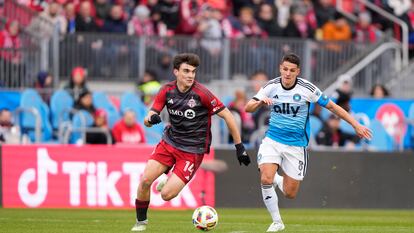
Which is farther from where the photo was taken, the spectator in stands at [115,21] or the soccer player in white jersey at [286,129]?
the spectator in stands at [115,21]

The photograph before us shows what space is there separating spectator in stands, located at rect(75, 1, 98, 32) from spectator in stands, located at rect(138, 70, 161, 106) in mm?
2352

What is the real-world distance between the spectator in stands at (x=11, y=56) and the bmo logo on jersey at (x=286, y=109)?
9920mm

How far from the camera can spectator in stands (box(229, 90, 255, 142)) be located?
75.2ft

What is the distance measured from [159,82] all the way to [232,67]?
2554 millimetres

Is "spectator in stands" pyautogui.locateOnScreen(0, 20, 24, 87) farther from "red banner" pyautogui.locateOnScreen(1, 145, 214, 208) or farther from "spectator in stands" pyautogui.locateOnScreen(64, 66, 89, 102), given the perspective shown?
"red banner" pyautogui.locateOnScreen(1, 145, 214, 208)

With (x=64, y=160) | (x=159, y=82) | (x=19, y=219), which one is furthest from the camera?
(x=159, y=82)

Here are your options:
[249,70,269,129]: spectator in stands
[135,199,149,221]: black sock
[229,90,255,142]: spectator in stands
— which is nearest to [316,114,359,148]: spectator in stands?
[249,70,269,129]: spectator in stands

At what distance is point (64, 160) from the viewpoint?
21.2 metres

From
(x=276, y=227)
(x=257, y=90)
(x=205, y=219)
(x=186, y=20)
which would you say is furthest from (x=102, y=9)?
(x=205, y=219)

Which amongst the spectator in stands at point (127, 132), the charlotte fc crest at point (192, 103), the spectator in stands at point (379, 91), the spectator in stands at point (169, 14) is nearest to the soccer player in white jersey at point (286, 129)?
the charlotte fc crest at point (192, 103)

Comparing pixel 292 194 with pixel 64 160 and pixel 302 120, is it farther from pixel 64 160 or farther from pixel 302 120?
pixel 64 160

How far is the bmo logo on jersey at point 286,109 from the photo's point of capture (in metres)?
15.4

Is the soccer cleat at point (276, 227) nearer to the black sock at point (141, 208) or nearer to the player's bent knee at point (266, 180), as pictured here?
the player's bent knee at point (266, 180)

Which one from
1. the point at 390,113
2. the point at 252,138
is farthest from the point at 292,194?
the point at 390,113
